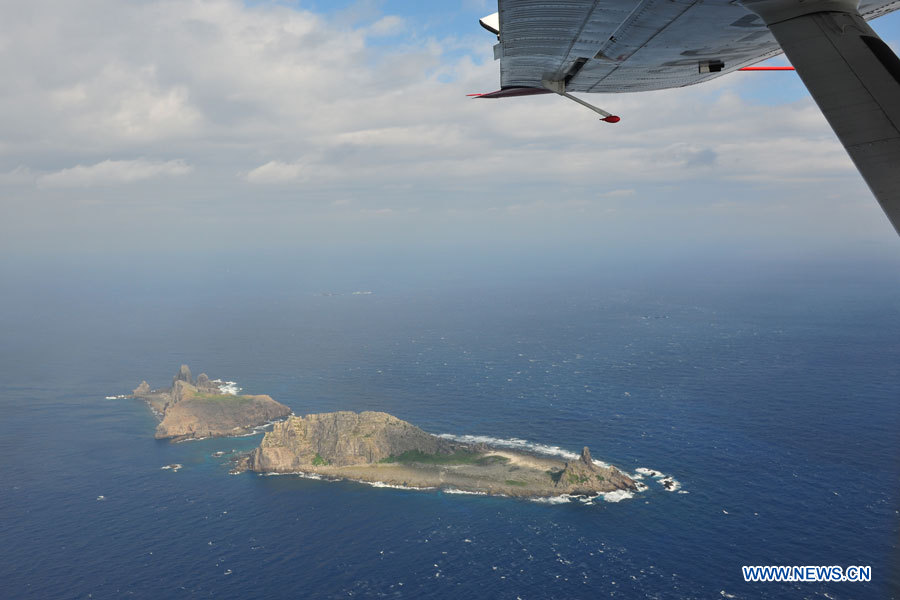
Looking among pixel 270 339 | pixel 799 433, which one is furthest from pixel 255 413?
pixel 799 433

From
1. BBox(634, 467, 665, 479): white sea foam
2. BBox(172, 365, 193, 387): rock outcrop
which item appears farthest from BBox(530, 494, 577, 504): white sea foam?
BBox(172, 365, 193, 387): rock outcrop

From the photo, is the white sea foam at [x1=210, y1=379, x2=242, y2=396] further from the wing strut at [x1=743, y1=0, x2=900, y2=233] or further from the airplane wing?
the wing strut at [x1=743, y1=0, x2=900, y2=233]

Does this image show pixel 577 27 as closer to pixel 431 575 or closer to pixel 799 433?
pixel 431 575

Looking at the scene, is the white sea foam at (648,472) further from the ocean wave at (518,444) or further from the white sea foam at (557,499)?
the white sea foam at (557,499)

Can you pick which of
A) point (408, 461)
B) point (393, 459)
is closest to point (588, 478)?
point (408, 461)

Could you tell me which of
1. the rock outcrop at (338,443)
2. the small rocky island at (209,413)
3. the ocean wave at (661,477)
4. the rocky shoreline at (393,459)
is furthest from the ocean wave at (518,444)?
the small rocky island at (209,413)
